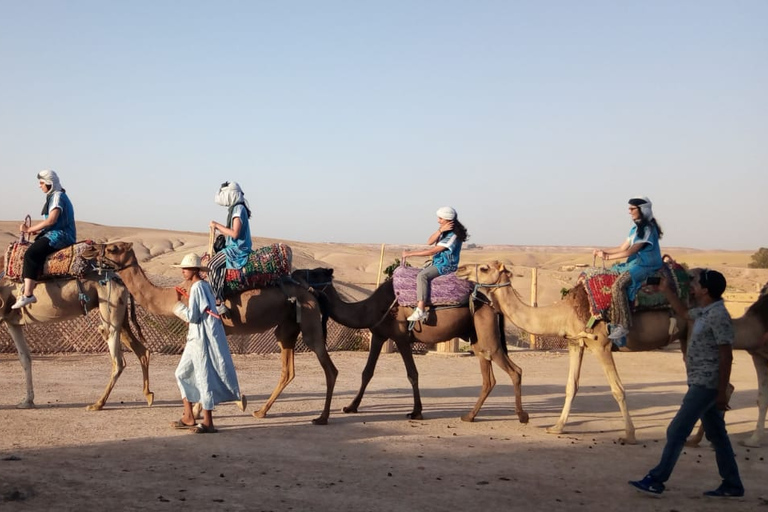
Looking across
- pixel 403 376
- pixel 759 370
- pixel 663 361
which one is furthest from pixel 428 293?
pixel 663 361

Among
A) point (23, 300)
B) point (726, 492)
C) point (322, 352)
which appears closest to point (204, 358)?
point (322, 352)

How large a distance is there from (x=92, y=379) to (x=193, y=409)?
175 inches

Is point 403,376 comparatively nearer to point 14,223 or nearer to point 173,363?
point 173,363

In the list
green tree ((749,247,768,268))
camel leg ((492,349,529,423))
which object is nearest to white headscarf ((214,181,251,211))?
camel leg ((492,349,529,423))

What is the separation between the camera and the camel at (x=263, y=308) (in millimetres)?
10867

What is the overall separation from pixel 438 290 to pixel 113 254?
4583mm

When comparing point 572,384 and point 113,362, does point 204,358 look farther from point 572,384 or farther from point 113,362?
point 572,384

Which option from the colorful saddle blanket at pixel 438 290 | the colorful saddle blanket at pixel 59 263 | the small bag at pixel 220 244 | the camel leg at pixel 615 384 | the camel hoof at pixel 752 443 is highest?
the small bag at pixel 220 244

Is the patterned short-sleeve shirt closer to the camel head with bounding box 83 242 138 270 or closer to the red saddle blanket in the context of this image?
the red saddle blanket

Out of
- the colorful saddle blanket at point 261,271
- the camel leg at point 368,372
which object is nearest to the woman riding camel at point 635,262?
the camel leg at point 368,372

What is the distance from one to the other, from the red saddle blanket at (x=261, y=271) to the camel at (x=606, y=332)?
2843mm

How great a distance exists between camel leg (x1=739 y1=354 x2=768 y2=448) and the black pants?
9680 millimetres

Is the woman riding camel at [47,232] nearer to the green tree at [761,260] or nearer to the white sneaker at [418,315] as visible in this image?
the white sneaker at [418,315]

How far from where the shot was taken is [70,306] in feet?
38.3
